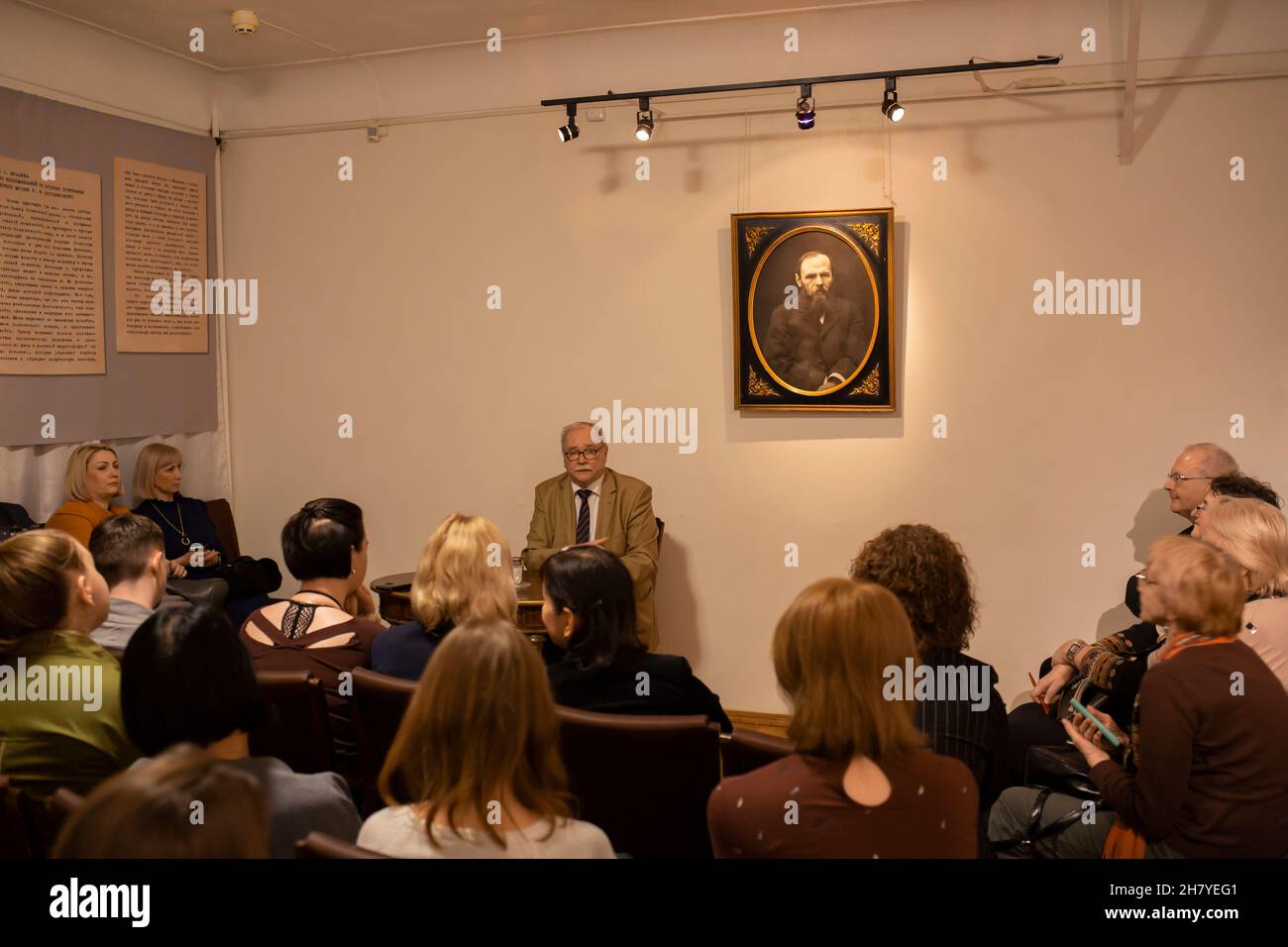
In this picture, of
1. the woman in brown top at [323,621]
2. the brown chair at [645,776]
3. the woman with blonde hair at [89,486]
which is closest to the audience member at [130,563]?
the woman in brown top at [323,621]

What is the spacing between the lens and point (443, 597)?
2885 mm

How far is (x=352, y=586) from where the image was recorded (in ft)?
10.5

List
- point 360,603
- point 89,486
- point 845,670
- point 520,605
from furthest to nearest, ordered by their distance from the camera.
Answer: point 89,486 → point 520,605 → point 360,603 → point 845,670

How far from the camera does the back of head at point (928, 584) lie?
270 centimetres

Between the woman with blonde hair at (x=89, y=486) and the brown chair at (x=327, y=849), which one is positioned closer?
the brown chair at (x=327, y=849)

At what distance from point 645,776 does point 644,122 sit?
3.46 metres

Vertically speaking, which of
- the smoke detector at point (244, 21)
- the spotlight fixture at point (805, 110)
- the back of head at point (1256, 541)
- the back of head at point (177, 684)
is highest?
the smoke detector at point (244, 21)

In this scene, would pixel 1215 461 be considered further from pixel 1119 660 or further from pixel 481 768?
pixel 481 768

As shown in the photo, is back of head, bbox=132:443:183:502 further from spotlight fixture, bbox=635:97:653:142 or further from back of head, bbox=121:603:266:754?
back of head, bbox=121:603:266:754

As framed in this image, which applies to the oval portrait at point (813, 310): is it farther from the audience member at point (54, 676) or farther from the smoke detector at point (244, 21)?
the audience member at point (54, 676)

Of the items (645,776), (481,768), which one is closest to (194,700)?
(481,768)

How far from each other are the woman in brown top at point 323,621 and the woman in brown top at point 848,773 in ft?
4.74
